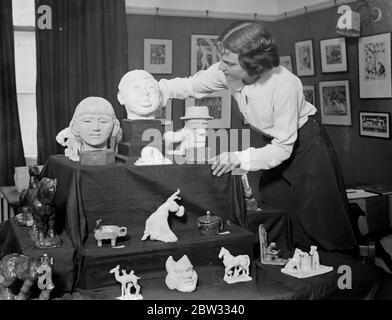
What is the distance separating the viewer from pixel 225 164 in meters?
1.42

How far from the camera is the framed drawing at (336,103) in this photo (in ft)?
6.40

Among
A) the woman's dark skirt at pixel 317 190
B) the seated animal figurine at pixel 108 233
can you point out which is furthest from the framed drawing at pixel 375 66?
the seated animal figurine at pixel 108 233

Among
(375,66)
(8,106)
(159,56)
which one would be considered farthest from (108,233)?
(375,66)

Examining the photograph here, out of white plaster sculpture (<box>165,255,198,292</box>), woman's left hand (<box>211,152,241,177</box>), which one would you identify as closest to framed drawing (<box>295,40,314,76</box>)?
woman's left hand (<box>211,152,241,177</box>)

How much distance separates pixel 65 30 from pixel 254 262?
132 cm

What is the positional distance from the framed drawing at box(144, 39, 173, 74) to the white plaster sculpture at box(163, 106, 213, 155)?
24 centimetres

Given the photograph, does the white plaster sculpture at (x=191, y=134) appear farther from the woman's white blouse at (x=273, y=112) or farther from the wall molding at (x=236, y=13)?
A: the wall molding at (x=236, y=13)

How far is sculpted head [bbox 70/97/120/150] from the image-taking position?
139 centimetres

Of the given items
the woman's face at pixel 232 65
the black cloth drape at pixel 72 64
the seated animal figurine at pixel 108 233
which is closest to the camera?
the seated animal figurine at pixel 108 233

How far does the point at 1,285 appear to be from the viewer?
1.08m

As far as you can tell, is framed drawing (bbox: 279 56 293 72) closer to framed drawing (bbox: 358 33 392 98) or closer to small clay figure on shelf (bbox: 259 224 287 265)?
framed drawing (bbox: 358 33 392 98)

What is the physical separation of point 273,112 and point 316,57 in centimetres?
60

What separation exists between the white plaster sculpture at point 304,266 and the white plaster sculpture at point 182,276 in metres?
0.29
